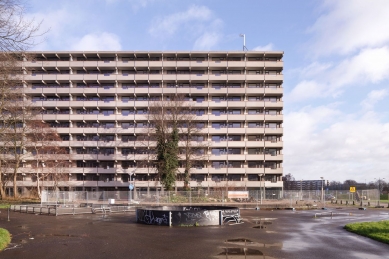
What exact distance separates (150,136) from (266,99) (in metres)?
26.2

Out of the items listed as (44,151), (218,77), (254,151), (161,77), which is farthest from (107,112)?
(254,151)

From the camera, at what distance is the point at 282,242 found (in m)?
16.8

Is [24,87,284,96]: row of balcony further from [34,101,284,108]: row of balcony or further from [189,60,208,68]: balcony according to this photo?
[189,60,208,68]: balcony

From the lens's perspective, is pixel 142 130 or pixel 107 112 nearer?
pixel 142 130

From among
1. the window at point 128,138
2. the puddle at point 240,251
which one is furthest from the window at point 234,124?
the puddle at point 240,251

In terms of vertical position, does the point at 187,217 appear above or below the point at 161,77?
below

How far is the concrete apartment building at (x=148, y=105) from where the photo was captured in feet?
243

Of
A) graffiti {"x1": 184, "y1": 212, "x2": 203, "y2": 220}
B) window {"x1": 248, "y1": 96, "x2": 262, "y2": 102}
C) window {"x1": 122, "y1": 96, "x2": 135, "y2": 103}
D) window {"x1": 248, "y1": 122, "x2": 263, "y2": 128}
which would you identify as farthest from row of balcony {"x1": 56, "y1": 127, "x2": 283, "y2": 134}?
graffiti {"x1": 184, "y1": 212, "x2": 203, "y2": 220}

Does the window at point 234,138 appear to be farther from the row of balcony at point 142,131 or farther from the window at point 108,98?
the window at point 108,98

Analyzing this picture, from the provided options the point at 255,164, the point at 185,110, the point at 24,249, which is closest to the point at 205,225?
the point at 24,249

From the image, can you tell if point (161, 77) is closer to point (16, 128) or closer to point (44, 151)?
point (44, 151)

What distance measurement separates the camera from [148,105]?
7338cm

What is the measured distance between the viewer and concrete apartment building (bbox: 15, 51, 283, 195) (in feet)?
243

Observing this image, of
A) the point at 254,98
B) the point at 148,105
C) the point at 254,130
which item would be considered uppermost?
the point at 254,98
